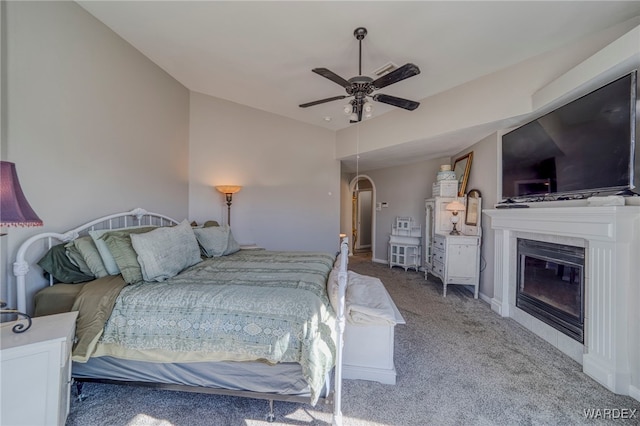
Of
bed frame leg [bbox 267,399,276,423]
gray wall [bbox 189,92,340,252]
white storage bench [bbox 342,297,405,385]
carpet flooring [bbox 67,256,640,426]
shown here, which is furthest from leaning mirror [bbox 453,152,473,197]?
bed frame leg [bbox 267,399,276,423]

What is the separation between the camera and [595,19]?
2162 mm

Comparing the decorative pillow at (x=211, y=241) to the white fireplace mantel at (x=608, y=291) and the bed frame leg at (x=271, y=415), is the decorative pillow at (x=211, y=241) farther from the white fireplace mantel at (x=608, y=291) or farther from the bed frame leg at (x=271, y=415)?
the white fireplace mantel at (x=608, y=291)

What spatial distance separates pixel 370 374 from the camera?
6.47ft

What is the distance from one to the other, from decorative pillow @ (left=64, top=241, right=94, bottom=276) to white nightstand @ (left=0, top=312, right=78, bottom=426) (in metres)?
0.60

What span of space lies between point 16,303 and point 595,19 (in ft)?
15.9

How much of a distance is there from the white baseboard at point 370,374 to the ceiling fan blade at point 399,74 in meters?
2.35

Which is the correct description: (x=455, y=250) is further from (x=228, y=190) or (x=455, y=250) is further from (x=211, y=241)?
(x=228, y=190)

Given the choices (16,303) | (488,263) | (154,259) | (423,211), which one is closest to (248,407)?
(154,259)

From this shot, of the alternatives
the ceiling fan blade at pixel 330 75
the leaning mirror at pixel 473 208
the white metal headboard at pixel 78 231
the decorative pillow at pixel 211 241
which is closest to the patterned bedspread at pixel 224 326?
the white metal headboard at pixel 78 231

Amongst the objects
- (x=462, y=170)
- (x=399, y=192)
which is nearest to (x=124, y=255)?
(x=462, y=170)

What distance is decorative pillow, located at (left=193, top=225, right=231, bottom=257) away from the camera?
113 inches

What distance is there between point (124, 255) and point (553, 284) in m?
3.82

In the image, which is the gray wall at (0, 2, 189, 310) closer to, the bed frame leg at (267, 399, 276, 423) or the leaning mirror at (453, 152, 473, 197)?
the bed frame leg at (267, 399, 276, 423)

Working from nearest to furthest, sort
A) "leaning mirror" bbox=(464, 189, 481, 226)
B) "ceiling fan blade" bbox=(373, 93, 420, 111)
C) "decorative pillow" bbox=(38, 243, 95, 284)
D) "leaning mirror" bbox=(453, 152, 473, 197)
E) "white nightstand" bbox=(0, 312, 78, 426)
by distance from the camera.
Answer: "white nightstand" bbox=(0, 312, 78, 426) < "decorative pillow" bbox=(38, 243, 95, 284) < "ceiling fan blade" bbox=(373, 93, 420, 111) < "leaning mirror" bbox=(464, 189, 481, 226) < "leaning mirror" bbox=(453, 152, 473, 197)
